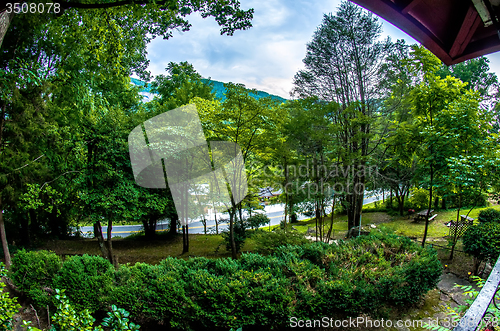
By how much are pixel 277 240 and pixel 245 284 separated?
9.64ft

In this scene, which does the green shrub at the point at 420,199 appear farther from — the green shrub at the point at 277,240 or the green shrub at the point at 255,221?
the green shrub at the point at 277,240

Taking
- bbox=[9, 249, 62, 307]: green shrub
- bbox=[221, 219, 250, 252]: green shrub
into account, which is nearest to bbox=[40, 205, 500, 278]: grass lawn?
bbox=[221, 219, 250, 252]: green shrub

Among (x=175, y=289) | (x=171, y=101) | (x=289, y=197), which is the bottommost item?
(x=175, y=289)

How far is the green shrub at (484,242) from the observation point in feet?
17.1

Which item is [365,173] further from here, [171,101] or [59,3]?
[59,3]

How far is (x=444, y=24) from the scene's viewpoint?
3461 millimetres

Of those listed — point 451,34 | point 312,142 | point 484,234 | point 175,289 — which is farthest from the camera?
point 312,142

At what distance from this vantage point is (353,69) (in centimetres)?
1090

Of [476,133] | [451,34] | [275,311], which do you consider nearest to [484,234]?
[476,133]

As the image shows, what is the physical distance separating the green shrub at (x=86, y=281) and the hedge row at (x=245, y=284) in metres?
0.02

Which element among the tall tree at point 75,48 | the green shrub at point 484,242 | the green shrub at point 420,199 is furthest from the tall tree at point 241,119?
the green shrub at point 420,199

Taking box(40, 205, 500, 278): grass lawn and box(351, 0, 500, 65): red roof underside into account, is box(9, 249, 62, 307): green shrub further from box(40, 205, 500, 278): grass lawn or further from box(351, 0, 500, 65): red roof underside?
box(351, 0, 500, 65): red roof underside

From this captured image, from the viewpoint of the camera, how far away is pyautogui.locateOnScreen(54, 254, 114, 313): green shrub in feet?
15.5

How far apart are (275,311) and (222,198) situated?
6508 mm
